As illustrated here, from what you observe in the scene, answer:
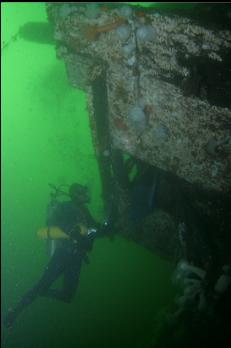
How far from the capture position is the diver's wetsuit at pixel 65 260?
5.41 meters

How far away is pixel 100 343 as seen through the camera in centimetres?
523

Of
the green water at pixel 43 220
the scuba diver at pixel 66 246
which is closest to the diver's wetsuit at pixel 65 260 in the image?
the scuba diver at pixel 66 246

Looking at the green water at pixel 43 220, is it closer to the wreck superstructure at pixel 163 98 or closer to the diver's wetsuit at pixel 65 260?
the diver's wetsuit at pixel 65 260

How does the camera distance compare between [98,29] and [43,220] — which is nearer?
[98,29]

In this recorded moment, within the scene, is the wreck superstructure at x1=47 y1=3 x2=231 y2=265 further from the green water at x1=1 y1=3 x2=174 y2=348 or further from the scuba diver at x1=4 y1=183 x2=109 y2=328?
the green water at x1=1 y1=3 x2=174 y2=348

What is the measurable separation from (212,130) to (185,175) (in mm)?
728

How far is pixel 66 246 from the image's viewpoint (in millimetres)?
5426

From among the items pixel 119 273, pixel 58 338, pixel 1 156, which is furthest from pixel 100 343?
pixel 1 156

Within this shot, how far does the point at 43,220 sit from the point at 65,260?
69.7 inches

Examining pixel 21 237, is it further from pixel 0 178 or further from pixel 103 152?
pixel 103 152

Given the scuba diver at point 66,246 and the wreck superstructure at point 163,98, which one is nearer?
the wreck superstructure at point 163,98


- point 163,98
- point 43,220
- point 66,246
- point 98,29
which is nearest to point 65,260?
point 66,246

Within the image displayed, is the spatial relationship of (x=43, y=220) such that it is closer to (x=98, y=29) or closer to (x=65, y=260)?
(x=65, y=260)

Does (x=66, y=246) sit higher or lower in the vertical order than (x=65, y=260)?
higher
